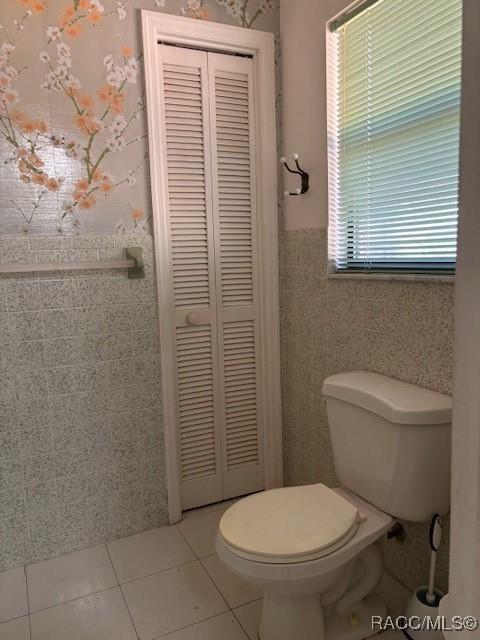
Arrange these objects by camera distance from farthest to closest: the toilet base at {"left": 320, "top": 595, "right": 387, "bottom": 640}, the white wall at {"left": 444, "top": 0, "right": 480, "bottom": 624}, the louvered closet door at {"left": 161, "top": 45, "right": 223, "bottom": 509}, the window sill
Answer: the louvered closet door at {"left": 161, "top": 45, "right": 223, "bottom": 509}, the toilet base at {"left": 320, "top": 595, "right": 387, "bottom": 640}, the window sill, the white wall at {"left": 444, "top": 0, "right": 480, "bottom": 624}

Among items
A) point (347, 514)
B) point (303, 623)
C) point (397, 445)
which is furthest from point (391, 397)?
point (303, 623)

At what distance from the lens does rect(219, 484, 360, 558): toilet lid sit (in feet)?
4.07

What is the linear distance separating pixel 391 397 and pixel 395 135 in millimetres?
822

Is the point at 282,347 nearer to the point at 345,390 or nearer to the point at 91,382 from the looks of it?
the point at 345,390

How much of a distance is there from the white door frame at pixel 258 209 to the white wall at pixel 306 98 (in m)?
0.07

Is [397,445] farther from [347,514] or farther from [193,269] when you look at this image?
[193,269]

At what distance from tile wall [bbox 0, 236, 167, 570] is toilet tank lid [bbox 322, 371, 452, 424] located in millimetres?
825

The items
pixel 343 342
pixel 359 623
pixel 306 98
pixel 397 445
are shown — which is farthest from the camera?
pixel 306 98

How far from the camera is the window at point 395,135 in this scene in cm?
131

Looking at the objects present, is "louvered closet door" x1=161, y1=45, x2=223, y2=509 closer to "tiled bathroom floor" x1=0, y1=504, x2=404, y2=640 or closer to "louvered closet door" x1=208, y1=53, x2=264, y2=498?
"louvered closet door" x1=208, y1=53, x2=264, y2=498

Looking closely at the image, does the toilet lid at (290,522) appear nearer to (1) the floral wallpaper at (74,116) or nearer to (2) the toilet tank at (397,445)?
(2) the toilet tank at (397,445)

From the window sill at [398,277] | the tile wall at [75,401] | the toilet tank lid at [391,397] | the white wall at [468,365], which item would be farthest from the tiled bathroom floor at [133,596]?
the white wall at [468,365]

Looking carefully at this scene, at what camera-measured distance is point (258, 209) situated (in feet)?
7.04

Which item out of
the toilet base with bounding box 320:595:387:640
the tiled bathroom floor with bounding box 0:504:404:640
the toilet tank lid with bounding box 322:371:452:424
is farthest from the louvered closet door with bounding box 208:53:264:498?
the toilet base with bounding box 320:595:387:640
